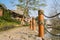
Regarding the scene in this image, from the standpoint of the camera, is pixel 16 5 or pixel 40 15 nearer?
pixel 40 15

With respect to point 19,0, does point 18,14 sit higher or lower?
lower

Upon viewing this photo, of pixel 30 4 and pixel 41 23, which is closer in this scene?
pixel 41 23

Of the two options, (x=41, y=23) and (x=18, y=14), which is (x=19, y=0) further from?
(x=41, y=23)

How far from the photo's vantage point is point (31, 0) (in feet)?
136

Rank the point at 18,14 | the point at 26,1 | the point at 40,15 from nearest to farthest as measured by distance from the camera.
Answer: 1. the point at 40,15
2. the point at 26,1
3. the point at 18,14

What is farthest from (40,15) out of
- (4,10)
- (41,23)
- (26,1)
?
(26,1)

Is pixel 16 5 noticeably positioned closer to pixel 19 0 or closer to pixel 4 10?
pixel 19 0

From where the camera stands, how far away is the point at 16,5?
43750 millimetres

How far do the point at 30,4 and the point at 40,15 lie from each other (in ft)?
120

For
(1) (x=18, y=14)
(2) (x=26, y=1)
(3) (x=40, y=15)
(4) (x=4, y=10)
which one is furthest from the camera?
(1) (x=18, y=14)

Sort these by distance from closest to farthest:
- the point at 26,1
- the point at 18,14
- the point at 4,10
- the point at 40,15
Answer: the point at 40,15 < the point at 4,10 < the point at 26,1 < the point at 18,14

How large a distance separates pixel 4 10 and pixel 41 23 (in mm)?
29602

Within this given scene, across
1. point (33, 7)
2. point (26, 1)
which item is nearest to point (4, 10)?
point (26, 1)

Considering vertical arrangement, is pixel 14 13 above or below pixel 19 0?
below
